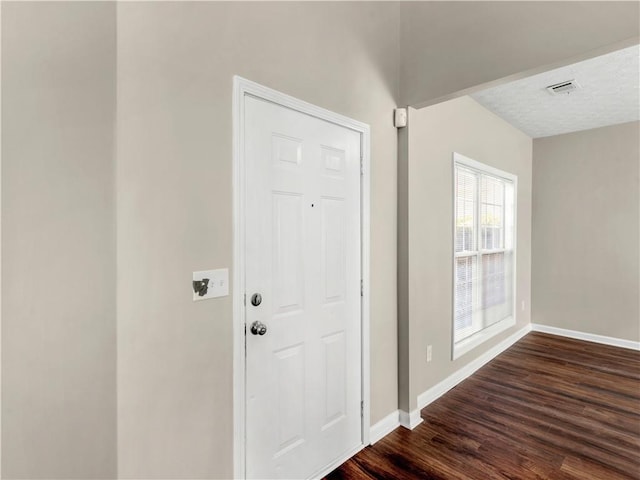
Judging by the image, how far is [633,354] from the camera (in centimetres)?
398

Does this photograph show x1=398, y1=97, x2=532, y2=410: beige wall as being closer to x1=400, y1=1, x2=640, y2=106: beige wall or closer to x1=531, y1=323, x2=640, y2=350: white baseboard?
x1=400, y1=1, x2=640, y2=106: beige wall

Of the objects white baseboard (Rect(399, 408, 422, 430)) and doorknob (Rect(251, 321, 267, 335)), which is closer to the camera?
doorknob (Rect(251, 321, 267, 335))

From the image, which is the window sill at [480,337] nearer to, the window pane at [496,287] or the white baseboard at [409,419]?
the window pane at [496,287]

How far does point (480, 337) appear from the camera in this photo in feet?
12.0

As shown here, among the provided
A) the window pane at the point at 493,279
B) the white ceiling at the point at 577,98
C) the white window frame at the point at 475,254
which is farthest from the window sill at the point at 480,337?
the white ceiling at the point at 577,98

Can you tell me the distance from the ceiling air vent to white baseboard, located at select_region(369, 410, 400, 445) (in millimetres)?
3237

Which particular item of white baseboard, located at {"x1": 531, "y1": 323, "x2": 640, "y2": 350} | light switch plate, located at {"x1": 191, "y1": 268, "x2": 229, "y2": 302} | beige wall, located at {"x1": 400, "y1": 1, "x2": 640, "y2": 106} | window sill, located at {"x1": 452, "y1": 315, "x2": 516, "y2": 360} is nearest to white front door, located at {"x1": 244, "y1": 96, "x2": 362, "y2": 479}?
light switch plate, located at {"x1": 191, "y1": 268, "x2": 229, "y2": 302}

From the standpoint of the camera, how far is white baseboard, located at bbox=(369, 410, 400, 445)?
7.45ft

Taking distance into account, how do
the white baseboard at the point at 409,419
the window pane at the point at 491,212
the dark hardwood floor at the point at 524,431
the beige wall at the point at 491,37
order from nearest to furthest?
1. the beige wall at the point at 491,37
2. the dark hardwood floor at the point at 524,431
3. the white baseboard at the point at 409,419
4. the window pane at the point at 491,212

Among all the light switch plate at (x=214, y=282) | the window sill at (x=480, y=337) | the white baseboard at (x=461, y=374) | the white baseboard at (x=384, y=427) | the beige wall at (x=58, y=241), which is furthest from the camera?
the window sill at (x=480, y=337)

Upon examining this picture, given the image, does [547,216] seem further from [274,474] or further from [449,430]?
[274,474]

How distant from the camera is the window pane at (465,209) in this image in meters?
3.35

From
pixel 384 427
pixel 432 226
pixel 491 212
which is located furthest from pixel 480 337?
pixel 384 427

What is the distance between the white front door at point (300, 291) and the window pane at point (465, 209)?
64.8 inches
